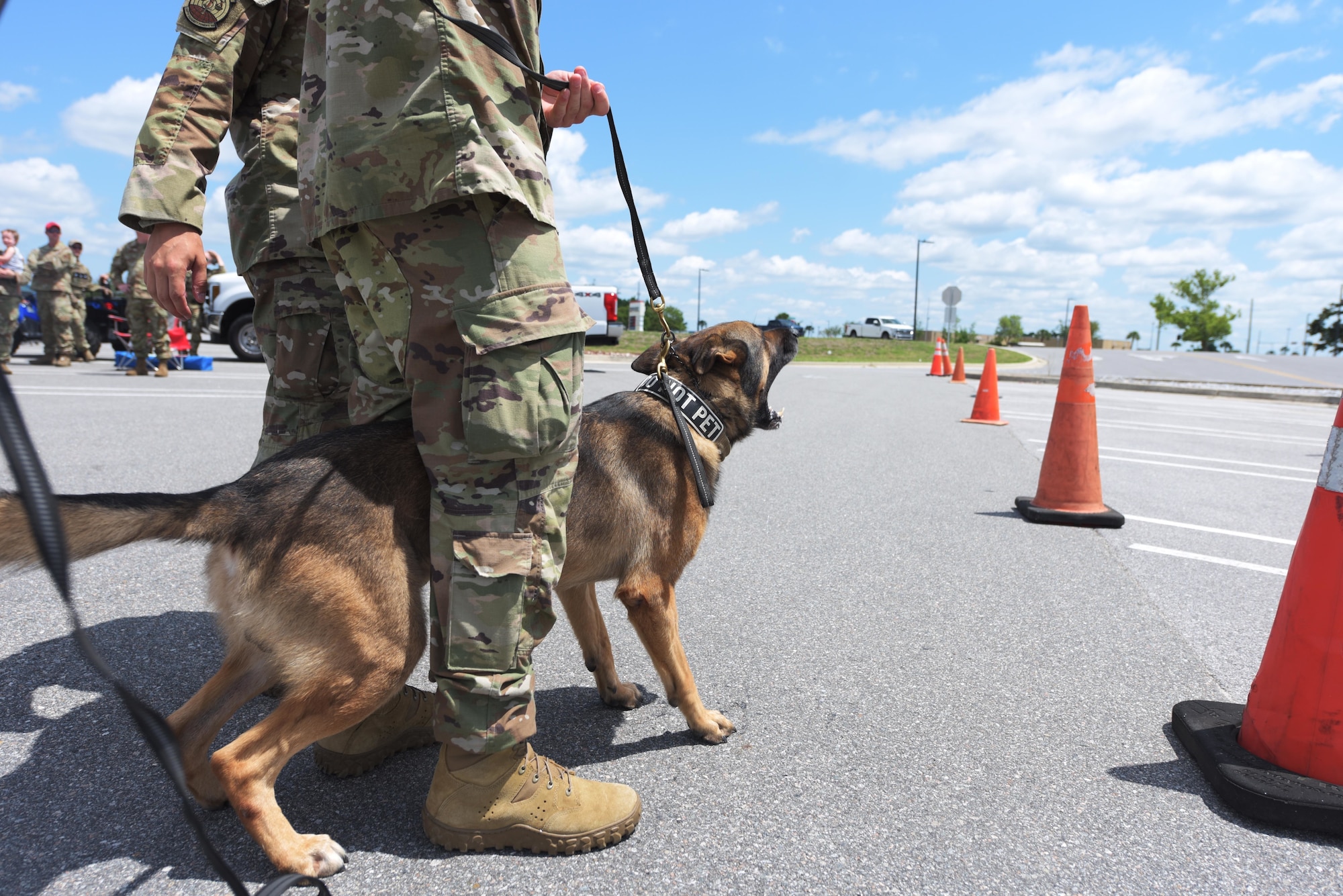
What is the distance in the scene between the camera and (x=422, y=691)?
2545 mm

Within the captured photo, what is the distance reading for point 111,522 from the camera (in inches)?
65.4

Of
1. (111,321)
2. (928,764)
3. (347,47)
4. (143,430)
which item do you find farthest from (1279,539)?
(111,321)

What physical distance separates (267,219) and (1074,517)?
15.6 feet

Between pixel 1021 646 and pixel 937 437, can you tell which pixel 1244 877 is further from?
pixel 937 437

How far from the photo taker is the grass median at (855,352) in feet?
83.5

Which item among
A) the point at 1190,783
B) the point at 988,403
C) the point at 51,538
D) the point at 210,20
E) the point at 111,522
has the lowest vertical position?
the point at 1190,783

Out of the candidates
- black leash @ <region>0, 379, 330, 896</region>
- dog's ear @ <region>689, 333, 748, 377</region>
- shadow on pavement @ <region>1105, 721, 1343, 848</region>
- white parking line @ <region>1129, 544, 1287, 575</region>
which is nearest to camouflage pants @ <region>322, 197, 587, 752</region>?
black leash @ <region>0, 379, 330, 896</region>

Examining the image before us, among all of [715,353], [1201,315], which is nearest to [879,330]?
[1201,315]

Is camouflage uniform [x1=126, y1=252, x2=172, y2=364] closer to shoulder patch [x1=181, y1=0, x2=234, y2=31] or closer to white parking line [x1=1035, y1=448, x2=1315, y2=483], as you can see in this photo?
shoulder patch [x1=181, y1=0, x2=234, y2=31]

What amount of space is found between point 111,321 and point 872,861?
1987cm

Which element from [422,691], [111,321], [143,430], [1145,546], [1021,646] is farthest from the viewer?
[111,321]

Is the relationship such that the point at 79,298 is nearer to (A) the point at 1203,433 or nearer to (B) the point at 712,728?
(B) the point at 712,728

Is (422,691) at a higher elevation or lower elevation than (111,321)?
lower

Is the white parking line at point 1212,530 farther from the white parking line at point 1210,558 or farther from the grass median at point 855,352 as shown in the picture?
the grass median at point 855,352
